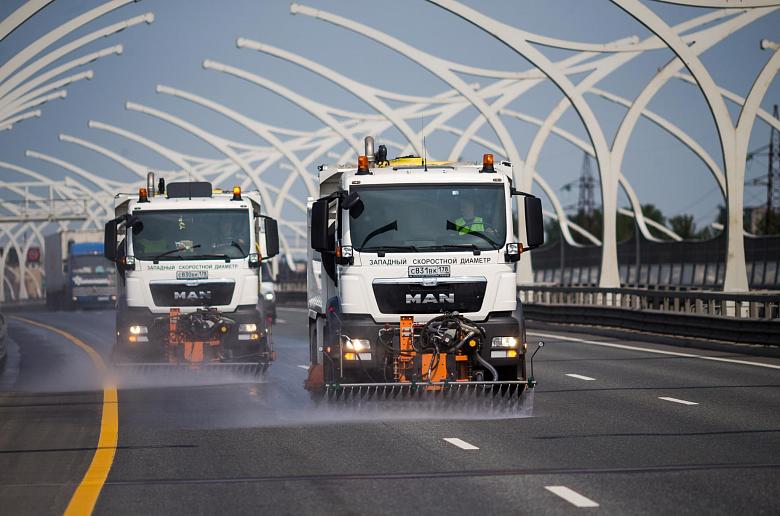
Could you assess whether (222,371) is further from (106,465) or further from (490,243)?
(106,465)

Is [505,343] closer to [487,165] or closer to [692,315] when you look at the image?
[487,165]

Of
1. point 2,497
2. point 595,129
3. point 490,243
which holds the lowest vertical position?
point 2,497

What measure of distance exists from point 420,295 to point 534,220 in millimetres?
1502

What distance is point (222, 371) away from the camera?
22875 mm

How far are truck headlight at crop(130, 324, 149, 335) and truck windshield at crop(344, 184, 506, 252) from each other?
724 cm

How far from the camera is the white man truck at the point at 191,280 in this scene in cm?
2150

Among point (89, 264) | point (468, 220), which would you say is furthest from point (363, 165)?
point (89, 264)

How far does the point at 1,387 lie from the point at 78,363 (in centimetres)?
570

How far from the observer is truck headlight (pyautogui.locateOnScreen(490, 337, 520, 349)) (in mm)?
15102

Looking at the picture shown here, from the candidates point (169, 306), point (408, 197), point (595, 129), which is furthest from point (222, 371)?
point (595, 129)

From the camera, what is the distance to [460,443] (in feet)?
39.9

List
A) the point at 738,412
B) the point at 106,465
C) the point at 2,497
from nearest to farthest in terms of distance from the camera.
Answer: the point at 2,497
the point at 106,465
the point at 738,412

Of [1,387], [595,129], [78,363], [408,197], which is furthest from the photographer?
[595,129]

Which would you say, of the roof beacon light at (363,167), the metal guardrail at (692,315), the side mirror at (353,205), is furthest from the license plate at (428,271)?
the metal guardrail at (692,315)
